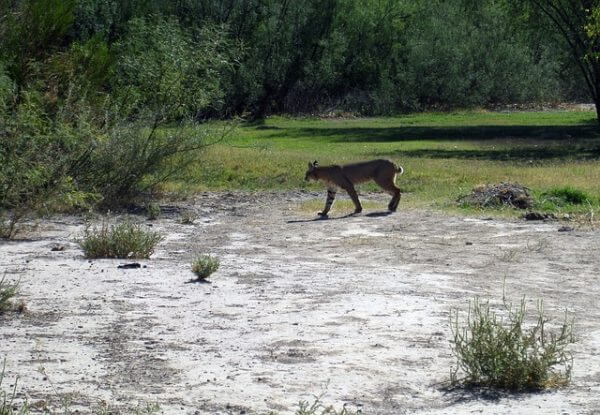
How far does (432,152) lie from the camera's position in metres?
33.6

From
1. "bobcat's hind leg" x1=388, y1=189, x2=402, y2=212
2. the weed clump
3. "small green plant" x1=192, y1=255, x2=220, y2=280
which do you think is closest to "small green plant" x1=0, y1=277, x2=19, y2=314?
"small green plant" x1=192, y1=255, x2=220, y2=280

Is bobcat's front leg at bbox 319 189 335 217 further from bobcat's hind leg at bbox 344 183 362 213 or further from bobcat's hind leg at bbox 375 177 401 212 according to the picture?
bobcat's hind leg at bbox 375 177 401 212

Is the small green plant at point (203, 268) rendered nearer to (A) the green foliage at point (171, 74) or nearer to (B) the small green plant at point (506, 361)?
(B) the small green plant at point (506, 361)

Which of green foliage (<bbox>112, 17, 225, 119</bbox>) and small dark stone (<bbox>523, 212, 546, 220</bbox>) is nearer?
small dark stone (<bbox>523, 212, 546, 220</bbox>)

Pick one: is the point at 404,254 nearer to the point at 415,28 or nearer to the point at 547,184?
the point at 547,184

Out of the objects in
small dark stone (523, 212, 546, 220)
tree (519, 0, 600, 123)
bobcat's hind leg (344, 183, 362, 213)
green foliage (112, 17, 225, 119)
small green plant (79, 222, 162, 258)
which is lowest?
small green plant (79, 222, 162, 258)

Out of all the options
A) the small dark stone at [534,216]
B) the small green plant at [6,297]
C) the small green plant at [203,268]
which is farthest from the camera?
the small dark stone at [534,216]

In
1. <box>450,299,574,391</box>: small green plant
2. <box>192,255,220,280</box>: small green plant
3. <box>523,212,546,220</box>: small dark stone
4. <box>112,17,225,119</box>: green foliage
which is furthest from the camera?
<box>112,17,225,119</box>: green foliage

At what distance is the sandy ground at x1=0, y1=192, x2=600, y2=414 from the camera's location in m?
9.25

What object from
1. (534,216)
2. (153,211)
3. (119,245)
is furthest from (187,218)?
(534,216)

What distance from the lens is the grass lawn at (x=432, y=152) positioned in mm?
24859

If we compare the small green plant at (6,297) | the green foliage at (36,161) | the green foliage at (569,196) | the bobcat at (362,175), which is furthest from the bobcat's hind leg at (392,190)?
the small green plant at (6,297)

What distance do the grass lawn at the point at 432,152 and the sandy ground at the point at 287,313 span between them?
4220 millimetres

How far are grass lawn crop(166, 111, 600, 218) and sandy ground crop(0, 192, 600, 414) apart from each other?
166 inches
